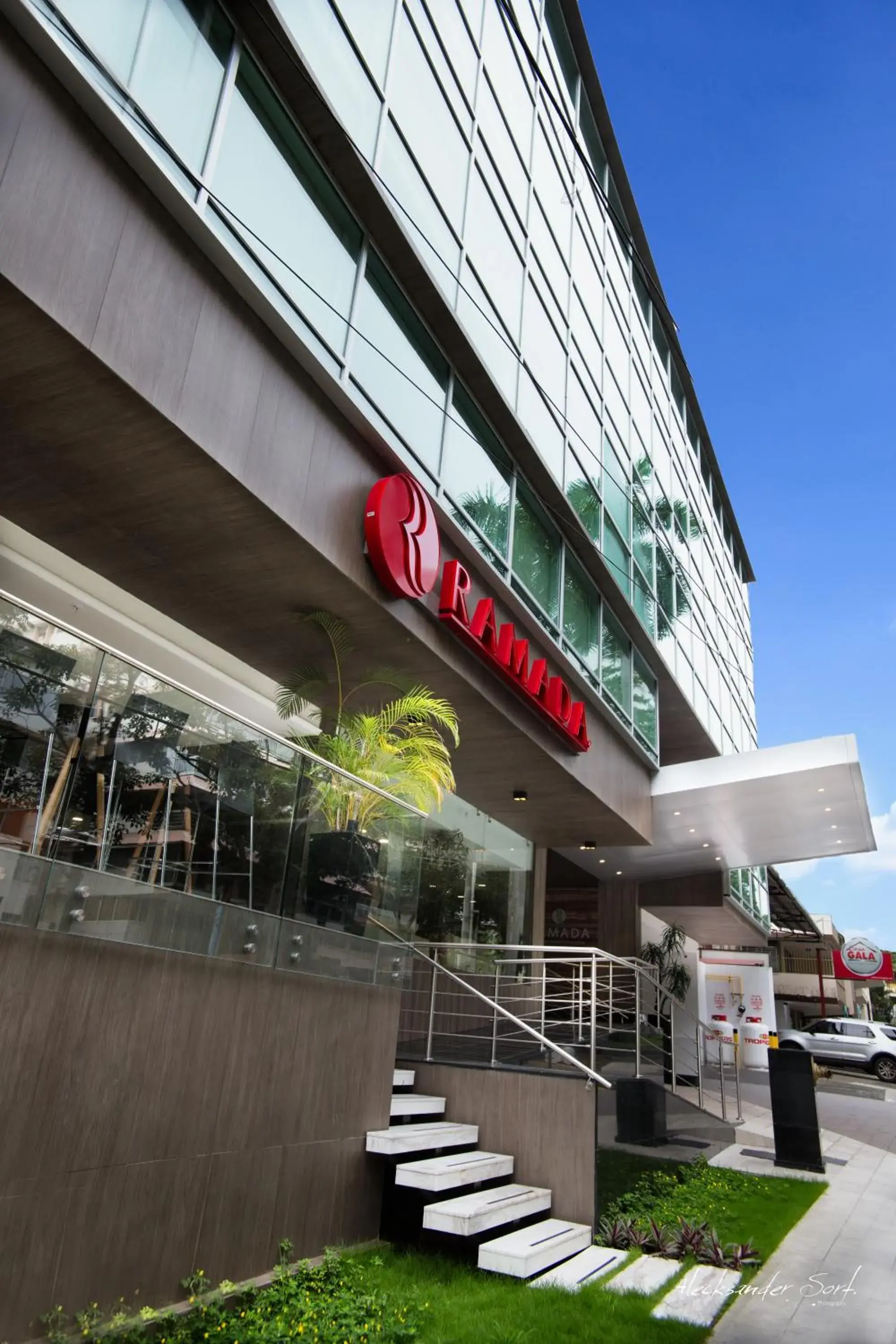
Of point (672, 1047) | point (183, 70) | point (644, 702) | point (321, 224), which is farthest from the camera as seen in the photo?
point (644, 702)

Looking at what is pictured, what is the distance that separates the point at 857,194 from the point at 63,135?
3417 centimetres

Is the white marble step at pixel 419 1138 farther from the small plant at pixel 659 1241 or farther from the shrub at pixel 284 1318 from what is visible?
the small plant at pixel 659 1241

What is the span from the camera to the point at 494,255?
12000 millimetres

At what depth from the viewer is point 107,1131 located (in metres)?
4.16

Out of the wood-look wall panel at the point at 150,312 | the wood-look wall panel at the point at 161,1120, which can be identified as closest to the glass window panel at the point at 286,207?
the wood-look wall panel at the point at 150,312

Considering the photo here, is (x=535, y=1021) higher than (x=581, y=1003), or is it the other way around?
(x=581, y=1003)

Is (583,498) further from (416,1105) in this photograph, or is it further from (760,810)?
(416,1105)

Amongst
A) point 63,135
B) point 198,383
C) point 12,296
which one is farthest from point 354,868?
point 63,135

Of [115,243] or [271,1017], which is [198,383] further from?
[271,1017]

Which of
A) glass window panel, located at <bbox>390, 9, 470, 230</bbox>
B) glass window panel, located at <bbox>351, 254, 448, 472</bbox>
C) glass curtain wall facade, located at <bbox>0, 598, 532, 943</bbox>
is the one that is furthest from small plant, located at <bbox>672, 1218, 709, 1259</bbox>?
glass window panel, located at <bbox>390, 9, 470, 230</bbox>

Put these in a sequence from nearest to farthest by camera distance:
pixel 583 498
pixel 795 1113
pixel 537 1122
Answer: pixel 537 1122, pixel 795 1113, pixel 583 498

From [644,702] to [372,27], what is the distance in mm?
11667

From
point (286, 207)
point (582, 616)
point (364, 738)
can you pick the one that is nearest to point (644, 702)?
point (582, 616)

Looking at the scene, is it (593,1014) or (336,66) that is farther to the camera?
(336,66)
